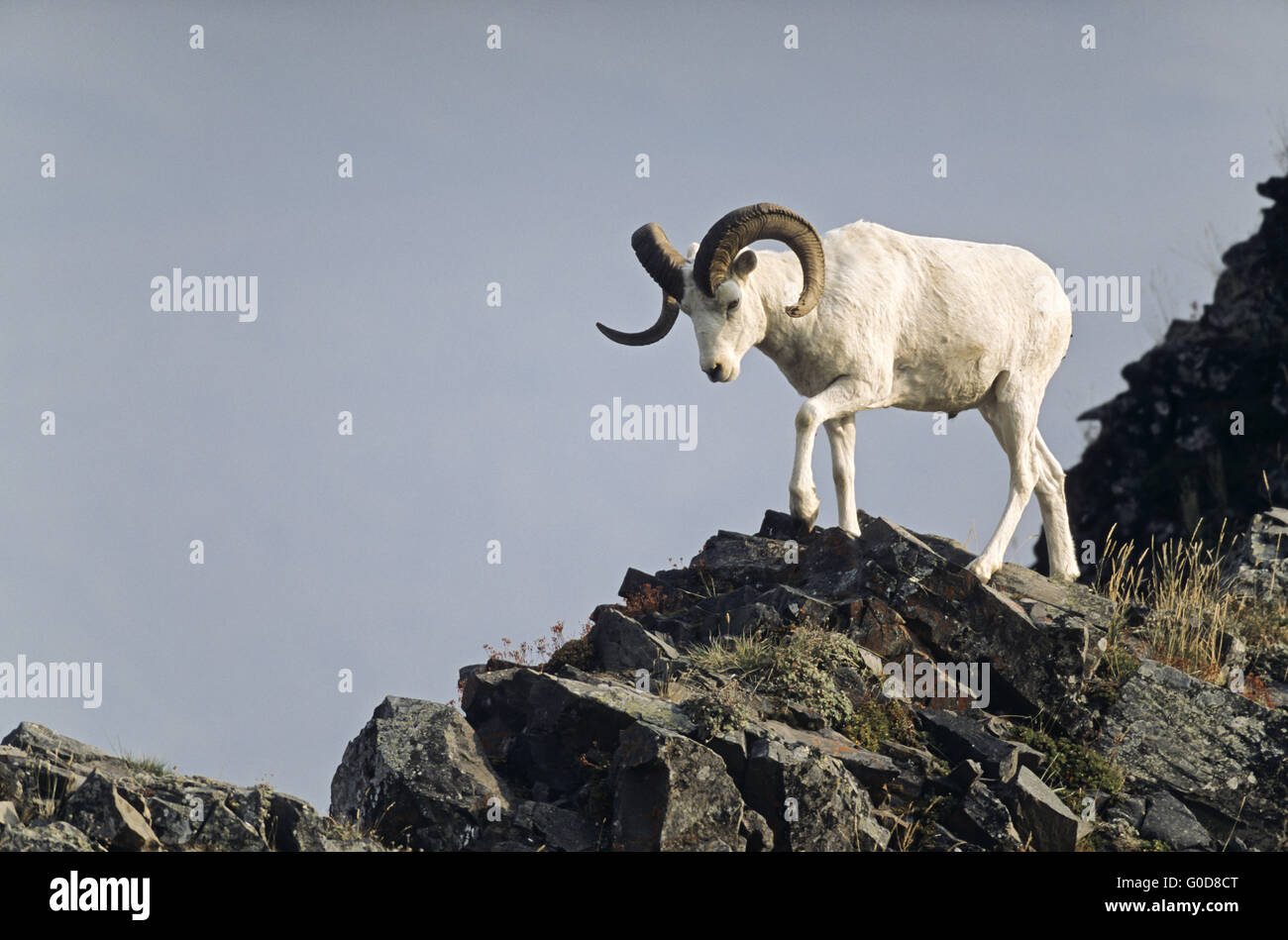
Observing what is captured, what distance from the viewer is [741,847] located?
34.5 ft

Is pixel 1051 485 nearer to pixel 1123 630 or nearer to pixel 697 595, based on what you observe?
pixel 1123 630

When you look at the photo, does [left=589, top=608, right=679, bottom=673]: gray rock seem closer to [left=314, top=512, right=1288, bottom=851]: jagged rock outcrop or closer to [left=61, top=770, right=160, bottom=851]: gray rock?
[left=314, top=512, right=1288, bottom=851]: jagged rock outcrop

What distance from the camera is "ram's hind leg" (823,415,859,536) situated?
15.5 metres

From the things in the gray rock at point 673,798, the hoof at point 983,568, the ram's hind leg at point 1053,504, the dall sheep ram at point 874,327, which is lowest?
the gray rock at point 673,798

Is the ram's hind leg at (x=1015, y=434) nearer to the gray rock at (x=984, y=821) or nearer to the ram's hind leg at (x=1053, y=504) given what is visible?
the ram's hind leg at (x=1053, y=504)

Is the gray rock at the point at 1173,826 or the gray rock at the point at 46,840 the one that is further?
the gray rock at the point at 1173,826

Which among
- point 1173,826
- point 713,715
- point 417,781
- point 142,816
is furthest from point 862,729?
point 142,816

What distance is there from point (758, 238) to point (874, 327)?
62.5 inches

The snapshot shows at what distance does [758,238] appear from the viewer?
14.4 m

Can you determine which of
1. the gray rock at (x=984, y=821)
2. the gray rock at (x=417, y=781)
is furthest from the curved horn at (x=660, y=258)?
the gray rock at (x=984, y=821)

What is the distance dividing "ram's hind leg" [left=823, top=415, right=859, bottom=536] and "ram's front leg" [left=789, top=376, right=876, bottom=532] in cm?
58

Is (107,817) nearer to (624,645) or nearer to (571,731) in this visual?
(571,731)

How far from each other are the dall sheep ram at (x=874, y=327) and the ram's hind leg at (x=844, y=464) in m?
0.02

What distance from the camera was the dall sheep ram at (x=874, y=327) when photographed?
46.6 ft
